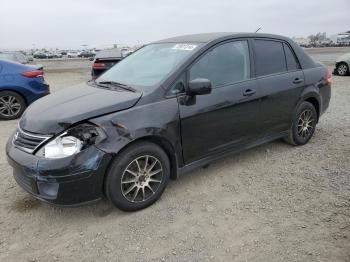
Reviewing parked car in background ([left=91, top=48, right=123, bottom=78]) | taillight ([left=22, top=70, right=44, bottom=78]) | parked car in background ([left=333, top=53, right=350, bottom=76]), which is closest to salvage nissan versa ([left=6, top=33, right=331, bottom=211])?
taillight ([left=22, top=70, right=44, bottom=78])

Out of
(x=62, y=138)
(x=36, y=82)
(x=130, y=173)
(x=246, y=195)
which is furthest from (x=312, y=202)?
(x=36, y=82)

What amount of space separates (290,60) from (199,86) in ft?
6.67

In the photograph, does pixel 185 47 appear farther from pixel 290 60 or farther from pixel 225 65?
pixel 290 60

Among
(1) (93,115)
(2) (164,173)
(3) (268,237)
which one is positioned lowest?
(3) (268,237)

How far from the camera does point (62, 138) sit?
9.93 feet

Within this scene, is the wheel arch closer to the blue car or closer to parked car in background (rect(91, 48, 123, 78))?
the blue car

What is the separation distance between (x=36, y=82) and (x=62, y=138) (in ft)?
16.3

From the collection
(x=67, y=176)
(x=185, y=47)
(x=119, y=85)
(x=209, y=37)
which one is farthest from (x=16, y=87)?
(x=67, y=176)

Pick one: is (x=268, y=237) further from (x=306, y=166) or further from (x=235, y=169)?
(x=306, y=166)

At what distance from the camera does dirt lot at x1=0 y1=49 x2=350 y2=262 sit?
2807 mm

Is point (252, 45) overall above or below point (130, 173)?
above

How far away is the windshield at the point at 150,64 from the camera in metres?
3.68

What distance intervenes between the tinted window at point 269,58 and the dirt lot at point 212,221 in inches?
50.0

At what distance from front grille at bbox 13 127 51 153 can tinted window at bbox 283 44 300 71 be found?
3430 millimetres
